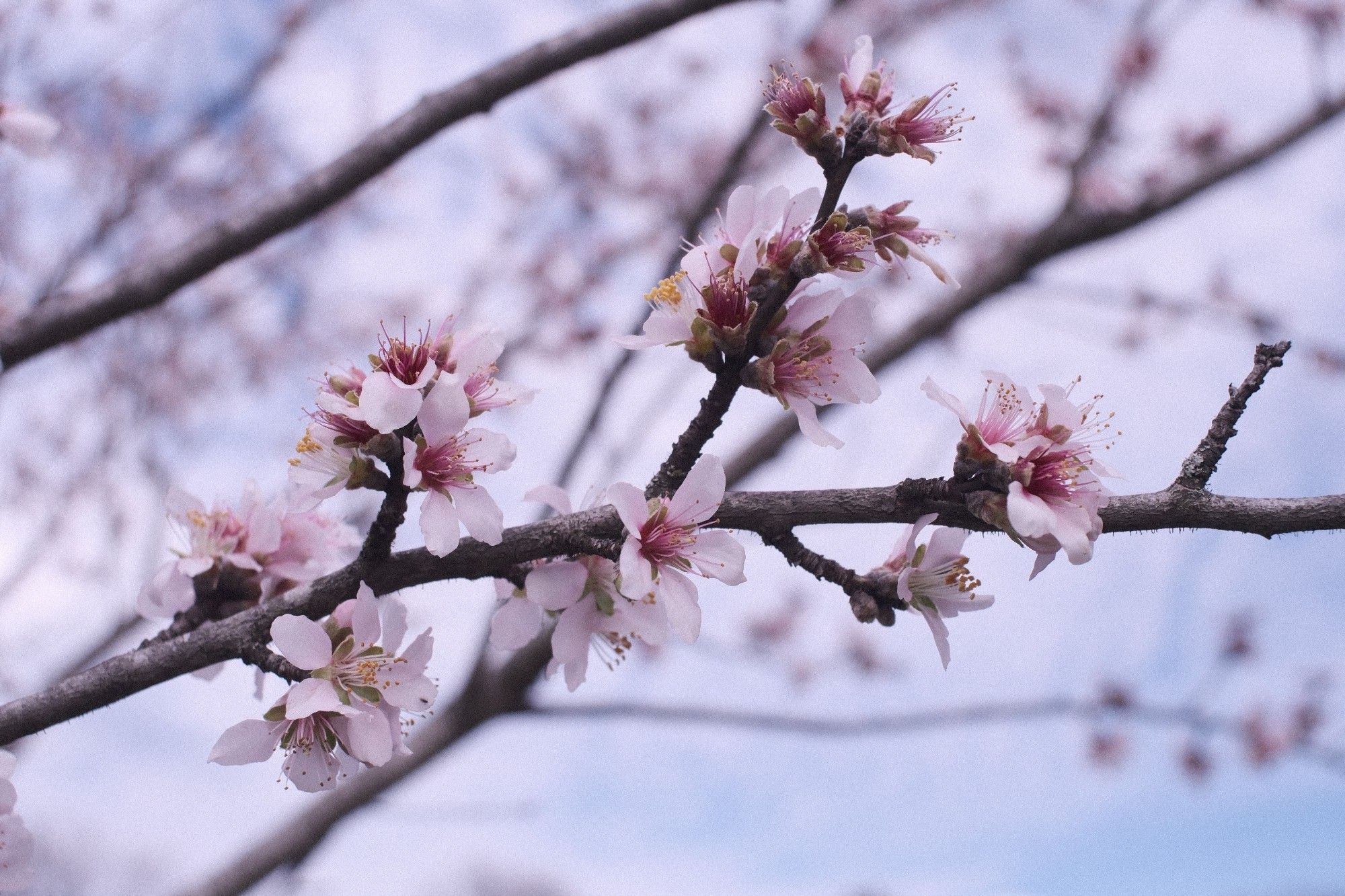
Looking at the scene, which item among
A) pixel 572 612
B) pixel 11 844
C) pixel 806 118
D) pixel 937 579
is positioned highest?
pixel 806 118

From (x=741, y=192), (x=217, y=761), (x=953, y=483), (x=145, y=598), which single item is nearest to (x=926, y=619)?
(x=953, y=483)

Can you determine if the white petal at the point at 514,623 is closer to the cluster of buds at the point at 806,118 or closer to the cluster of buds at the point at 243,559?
the cluster of buds at the point at 243,559

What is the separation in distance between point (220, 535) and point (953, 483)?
55.2 inches

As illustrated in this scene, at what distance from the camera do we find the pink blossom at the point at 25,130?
114 inches

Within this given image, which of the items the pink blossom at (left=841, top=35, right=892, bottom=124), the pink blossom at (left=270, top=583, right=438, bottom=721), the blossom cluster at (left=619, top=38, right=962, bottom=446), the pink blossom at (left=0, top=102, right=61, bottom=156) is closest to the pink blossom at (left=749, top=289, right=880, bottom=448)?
the blossom cluster at (left=619, top=38, right=962, bottom=446)

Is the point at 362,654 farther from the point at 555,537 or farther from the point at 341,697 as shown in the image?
the point at 555,537

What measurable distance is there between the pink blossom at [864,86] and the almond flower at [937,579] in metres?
0.70

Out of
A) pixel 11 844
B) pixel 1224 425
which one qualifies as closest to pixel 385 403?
pixel 11 844

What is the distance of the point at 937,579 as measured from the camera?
1.54 metres

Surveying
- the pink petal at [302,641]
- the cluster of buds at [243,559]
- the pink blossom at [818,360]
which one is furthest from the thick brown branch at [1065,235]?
the pink petal at [302,641]

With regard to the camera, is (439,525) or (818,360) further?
(818,360)

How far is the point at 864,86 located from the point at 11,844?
1999mm

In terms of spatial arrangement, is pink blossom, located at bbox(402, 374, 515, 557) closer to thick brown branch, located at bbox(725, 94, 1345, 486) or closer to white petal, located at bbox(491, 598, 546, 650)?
white petal, located at bbox(491, 598, 546, 650)

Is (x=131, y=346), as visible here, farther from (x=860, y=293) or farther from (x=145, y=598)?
(x=860, y=293)
